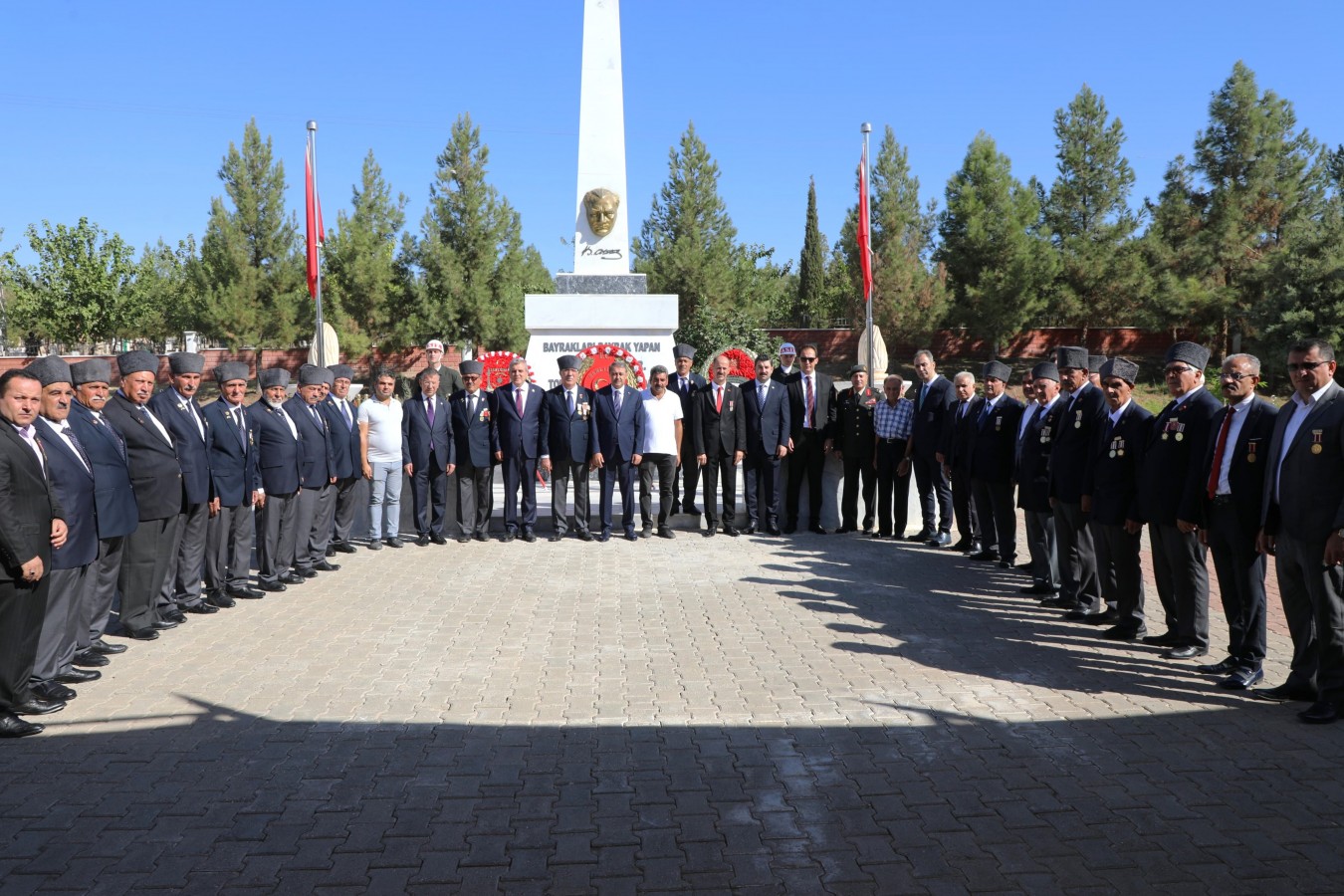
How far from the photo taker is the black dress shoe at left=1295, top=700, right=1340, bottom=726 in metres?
4.48

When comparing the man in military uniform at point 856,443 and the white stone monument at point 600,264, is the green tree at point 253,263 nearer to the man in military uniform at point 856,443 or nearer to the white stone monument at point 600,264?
the white stone monument at point 600,264

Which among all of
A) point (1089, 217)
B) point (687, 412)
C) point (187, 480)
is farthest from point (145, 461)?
point (1089, 217)

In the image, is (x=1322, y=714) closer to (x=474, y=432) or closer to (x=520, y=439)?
(x=520, y=439)

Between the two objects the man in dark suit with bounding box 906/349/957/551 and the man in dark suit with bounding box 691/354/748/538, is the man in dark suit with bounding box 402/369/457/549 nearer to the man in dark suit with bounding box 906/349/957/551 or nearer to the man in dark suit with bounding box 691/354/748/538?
the man in dark suit with bounding box 691/354/748/538

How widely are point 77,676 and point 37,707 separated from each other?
0.63 m

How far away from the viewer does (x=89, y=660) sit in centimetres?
562

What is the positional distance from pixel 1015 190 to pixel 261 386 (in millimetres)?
37074

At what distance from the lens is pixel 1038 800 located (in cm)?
365

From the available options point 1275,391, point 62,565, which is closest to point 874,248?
point 1275,391

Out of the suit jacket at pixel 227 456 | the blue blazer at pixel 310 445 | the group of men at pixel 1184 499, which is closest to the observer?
the group of men at pixel 1184 499

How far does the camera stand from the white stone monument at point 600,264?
40.2ft

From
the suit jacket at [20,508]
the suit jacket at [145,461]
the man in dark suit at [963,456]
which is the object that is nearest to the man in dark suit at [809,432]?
the man in dark suit at [963,456]

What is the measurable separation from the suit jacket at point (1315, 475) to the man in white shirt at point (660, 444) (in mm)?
5887

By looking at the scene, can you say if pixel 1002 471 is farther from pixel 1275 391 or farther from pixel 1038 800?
pixel 1275 391
